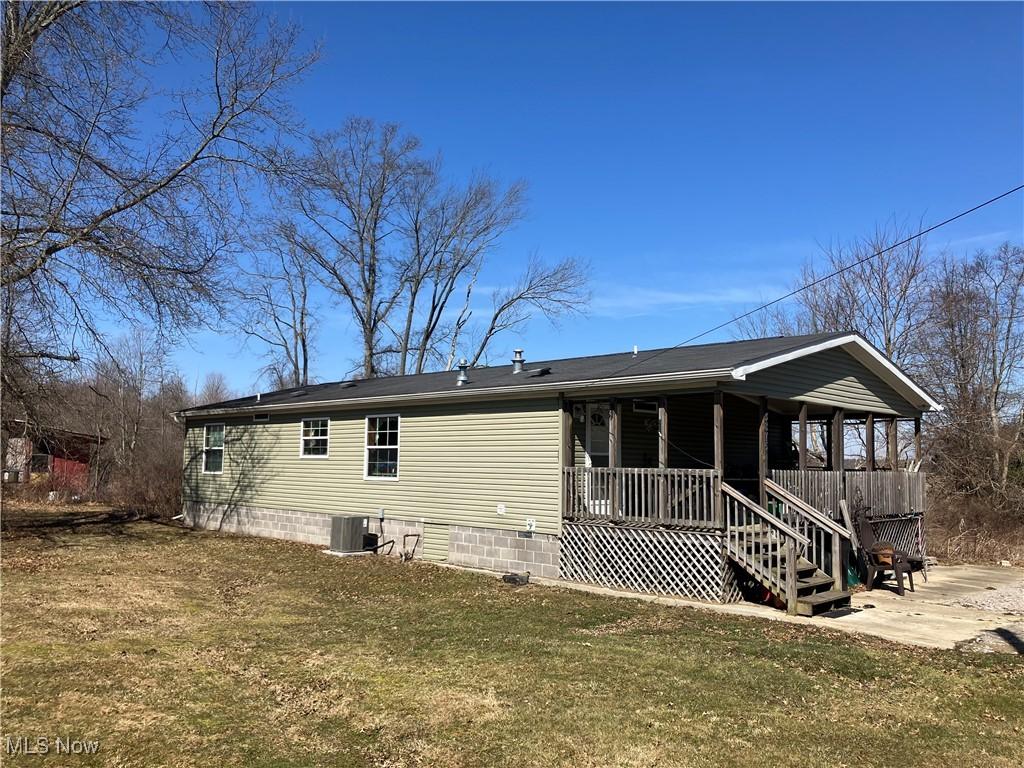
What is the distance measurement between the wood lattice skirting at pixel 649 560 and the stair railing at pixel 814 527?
126 centimetres

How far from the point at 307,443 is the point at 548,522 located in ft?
23.5

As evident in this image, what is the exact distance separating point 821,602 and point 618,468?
324 centimetres

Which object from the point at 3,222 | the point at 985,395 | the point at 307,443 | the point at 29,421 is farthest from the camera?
the point at 985,395

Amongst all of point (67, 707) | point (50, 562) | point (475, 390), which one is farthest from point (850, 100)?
point (50, 562)

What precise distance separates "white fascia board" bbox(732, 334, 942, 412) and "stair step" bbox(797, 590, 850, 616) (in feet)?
9.42

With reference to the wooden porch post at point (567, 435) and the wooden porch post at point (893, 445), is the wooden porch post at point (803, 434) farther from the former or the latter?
the wooden porch post at point (893, 445)

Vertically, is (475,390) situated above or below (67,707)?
above

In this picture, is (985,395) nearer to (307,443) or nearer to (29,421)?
(307,443)

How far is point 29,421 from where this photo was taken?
1484cm

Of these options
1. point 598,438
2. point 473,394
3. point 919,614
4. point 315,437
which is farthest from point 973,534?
point 315,437

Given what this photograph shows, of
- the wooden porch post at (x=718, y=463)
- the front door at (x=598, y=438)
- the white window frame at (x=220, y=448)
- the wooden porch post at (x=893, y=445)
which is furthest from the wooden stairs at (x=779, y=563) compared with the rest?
the white window frame at (x=220, y=448)

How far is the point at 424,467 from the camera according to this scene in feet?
45.3

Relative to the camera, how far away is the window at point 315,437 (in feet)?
52.6

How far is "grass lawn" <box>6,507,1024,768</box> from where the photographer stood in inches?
182
